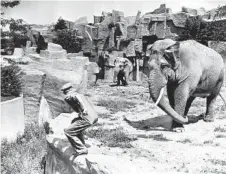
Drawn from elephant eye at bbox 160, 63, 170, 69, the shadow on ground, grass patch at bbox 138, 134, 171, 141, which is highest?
elephant eye at bbox 160, 63, 170, 69

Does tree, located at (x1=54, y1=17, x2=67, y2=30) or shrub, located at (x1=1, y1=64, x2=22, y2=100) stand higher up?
tree, located at (x1=54, y1=17, x2=67, y2=30)

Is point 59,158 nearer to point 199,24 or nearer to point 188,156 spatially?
point 188,156

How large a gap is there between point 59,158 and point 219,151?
283 centimetres

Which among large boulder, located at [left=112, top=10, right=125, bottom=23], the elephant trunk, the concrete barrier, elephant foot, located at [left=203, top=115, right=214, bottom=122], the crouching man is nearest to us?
the crouching man

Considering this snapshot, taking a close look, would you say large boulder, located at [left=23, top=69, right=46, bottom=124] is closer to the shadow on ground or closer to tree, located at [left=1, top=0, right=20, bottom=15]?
tree, located at [left=1, top=0, right=20, bottom=15]

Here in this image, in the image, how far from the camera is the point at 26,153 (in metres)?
8.32

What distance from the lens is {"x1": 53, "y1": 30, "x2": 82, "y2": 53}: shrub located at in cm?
2553

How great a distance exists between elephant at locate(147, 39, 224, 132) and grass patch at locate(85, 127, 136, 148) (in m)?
0.99

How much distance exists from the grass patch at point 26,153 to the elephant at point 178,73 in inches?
115

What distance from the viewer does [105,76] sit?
73.7 feet

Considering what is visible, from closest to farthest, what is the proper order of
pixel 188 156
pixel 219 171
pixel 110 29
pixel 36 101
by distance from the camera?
1. pixel 219 171
2. pixel 188 156
3. pixel 36 101
4. pixel 110 29

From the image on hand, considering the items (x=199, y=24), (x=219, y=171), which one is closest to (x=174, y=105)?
(x=219, y=171)

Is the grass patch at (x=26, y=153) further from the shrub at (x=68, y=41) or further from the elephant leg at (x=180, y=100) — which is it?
the shrub at (x=68, y=41)

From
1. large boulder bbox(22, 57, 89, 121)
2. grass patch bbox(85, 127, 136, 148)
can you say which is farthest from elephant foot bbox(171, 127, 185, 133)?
large boulder bbox(22, 57, 89, 121)
